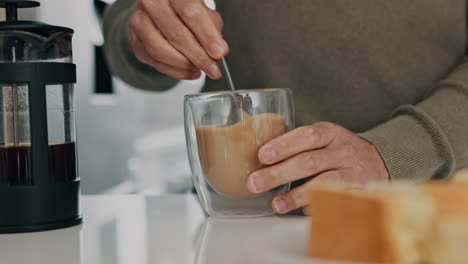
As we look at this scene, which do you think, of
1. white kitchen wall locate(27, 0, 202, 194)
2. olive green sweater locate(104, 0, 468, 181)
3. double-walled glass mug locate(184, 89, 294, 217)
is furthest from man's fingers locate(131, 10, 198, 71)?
white kitchen wall locate(27, 0, 202, 194)

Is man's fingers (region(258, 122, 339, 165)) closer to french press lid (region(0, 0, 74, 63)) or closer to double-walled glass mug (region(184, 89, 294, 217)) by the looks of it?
double-walled glass mug (region(184, 89, 294, 217))

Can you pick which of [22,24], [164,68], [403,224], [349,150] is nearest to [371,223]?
[403,224]

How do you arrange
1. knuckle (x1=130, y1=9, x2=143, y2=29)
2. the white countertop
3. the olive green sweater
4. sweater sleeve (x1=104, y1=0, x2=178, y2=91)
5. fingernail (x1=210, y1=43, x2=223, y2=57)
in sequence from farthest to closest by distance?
sweater sleeve (x1=104, y1=0, x2=178, y2=91)
the olive green sweater
knuckle (x1=130, y1=9, x2=143, y2=29)
fingernail (x1=210, y1=43, x2=223, y2=57)
the white countertop

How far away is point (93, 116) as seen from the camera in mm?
3094

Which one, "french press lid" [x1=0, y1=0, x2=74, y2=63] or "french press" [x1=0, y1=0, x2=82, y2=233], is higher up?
"french press lid" [x1=0, y1=0, x2=74, y2=63]

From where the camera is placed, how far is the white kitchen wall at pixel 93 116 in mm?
2696

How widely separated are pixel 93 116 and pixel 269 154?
2.31m

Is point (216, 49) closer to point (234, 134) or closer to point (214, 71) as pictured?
point (214, 71)

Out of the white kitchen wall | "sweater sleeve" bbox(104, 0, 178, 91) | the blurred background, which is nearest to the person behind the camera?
"sweater sleeve" bbox(104, 0, 178, 91)

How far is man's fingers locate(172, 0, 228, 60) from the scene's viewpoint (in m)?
1.01

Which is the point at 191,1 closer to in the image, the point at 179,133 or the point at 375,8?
the point at 375,8

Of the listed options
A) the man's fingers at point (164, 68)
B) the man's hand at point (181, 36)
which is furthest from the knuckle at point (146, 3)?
the man's fingers at point (164, 68)

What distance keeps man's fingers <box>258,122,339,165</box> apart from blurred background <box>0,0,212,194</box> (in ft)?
3.37

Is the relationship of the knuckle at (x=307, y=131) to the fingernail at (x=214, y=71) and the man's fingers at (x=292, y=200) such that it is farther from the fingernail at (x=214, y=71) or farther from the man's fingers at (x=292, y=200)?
the fingernail at (x=214, y=71)
